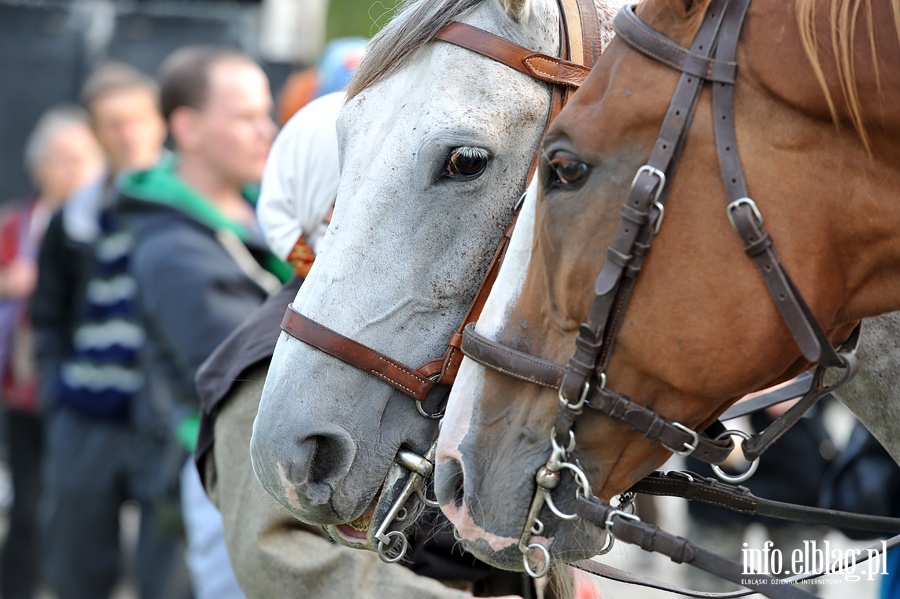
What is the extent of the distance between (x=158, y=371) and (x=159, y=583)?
134 cm

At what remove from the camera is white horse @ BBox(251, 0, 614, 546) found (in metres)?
2.19

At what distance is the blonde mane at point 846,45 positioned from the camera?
168 centimetres

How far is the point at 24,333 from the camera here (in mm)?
6598

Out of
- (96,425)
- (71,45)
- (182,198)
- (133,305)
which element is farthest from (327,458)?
(71,45)

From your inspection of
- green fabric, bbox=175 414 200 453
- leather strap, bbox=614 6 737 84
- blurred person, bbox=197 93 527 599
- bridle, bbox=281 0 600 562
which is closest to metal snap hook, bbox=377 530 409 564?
bridle, bbox=281 0 600 562

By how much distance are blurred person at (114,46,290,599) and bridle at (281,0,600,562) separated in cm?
140

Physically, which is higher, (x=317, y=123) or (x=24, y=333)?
(x=317, y=123)

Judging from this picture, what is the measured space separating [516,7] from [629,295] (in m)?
0.86

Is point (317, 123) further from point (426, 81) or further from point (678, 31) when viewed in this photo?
point (678, 31)

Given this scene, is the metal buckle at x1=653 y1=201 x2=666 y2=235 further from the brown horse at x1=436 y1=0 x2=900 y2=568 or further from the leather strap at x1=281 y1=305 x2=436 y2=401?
the leather strap at x1=281 y1=305 x2=436 y2=401

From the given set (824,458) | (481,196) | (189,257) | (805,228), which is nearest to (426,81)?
(481,196)

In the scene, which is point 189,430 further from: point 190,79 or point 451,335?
point 451,335

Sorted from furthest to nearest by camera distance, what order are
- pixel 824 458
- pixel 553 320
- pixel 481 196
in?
pixel 824 458
pixel 481 196
pixel 553 320

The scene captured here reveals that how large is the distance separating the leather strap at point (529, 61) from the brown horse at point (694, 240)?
1.37 feet
